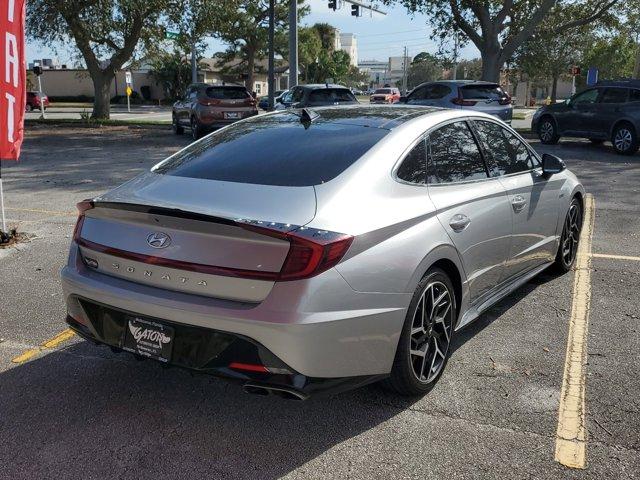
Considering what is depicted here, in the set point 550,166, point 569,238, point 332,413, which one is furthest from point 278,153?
point 569,238

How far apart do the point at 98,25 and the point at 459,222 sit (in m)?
22.0

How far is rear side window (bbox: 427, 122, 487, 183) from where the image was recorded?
381 centimetres

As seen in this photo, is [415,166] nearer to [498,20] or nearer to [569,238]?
[569,238]

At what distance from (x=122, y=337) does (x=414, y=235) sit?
5.14 feet

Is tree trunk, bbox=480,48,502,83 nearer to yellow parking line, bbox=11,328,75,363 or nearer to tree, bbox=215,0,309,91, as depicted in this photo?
yellow parking line, bbox=11,328,75,363

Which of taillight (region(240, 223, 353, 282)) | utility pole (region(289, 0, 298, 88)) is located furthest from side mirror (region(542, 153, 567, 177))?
utility pole (region(289, 0, 298, 88))

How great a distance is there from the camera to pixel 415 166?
362 cm

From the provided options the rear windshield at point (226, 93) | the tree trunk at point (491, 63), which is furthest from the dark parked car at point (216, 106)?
the tree trunk at point (491, 63)

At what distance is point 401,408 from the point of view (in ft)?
11.1

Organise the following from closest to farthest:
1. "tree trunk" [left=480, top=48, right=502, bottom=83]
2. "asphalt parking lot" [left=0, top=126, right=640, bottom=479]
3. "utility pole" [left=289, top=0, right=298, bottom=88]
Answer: "asphalt parking lot" [left=0, top=126, right=640, bottom=479] < "tree trunk" [left=480, top=48, right=502, bottom=83] < "utility pole" [left=289, top=0, right=298, bottom=88]

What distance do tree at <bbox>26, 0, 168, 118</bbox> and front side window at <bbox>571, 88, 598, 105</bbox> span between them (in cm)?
1403

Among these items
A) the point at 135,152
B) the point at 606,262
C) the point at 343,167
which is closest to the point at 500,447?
the point at 343,167

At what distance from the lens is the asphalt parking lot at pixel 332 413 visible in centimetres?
288

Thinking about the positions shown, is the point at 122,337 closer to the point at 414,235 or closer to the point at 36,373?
the point at 36,373
